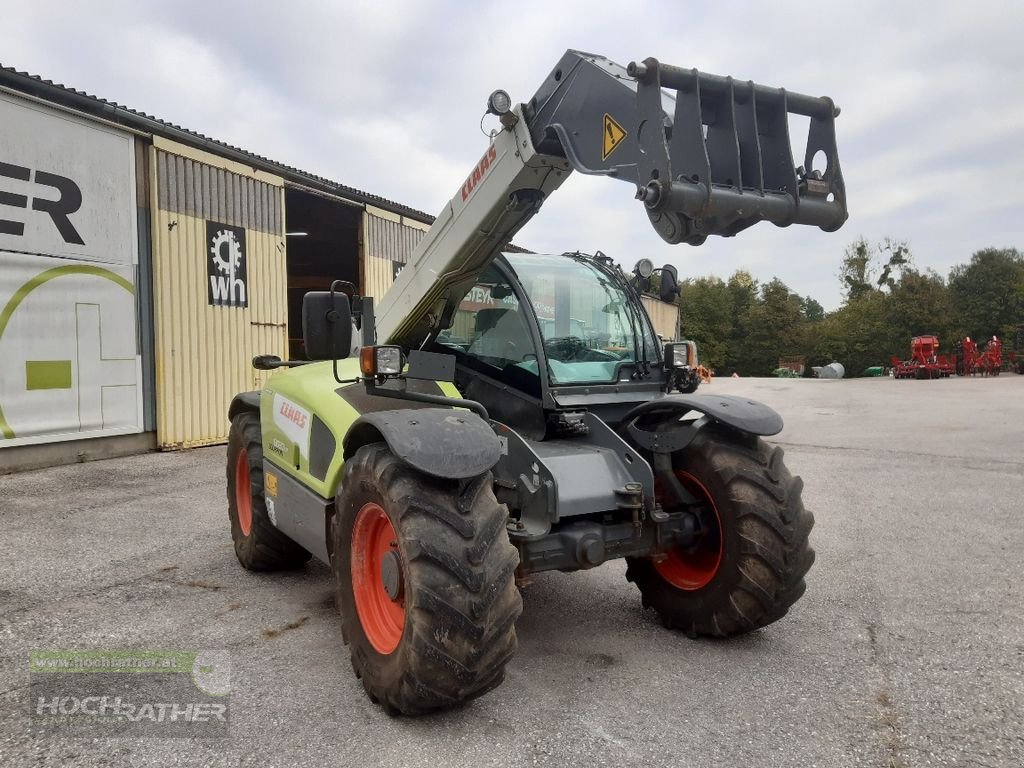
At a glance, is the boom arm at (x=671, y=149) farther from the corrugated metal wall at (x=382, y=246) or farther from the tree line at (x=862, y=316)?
the tree line at (x=862, y=316)

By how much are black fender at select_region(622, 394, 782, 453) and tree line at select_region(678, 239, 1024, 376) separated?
125 feet

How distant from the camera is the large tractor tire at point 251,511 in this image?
4781 mm

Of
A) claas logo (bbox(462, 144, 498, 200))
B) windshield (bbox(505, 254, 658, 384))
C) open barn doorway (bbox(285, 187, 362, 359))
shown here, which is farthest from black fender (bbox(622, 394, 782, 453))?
open barn doorway (bbox(285, 187, 362, 359))

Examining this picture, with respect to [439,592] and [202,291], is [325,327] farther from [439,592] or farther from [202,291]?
[202,291]

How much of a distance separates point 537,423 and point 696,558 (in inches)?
45.9

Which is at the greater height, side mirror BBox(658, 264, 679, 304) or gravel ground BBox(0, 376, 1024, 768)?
side mirror BBox(658, 264, 679, 304)

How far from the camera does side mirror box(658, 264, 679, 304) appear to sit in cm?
438

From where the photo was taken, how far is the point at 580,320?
4.18 m

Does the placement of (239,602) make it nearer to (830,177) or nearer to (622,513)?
(622,513)

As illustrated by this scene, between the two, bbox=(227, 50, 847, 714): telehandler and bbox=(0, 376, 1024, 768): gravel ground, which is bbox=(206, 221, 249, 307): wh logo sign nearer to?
bbox=(0, 376, 1024, 768): gravel ground

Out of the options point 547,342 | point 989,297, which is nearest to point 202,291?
point 547,342

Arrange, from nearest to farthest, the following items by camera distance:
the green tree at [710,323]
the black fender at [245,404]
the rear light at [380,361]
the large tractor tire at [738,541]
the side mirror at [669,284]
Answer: the large tractor tire at [738,541] → the rear light at [380,361] → the side mirror at [669,284] → the black fender at [245,404] → the green tree at [710,323]

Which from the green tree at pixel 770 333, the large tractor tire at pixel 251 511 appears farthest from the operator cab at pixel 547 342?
the green tree at pixel 770 333

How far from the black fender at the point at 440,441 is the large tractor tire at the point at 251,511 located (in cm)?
200
